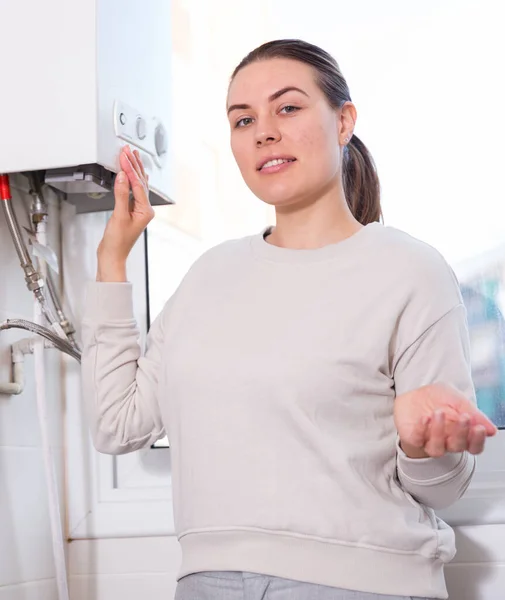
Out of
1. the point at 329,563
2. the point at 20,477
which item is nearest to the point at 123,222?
the point at 20,477

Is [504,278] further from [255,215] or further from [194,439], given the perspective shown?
[194,439]

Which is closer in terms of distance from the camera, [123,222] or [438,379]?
[438,379]

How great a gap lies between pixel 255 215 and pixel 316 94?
0.55 m

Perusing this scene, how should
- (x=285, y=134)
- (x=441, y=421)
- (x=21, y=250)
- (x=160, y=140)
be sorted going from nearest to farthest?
(x=441, y=421) → (x=285, y=134) → (x=21, y=250) → (x=160, y=140)

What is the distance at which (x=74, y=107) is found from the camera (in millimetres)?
1333

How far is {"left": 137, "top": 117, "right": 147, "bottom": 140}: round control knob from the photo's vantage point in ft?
4.83

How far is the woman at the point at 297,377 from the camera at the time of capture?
42.9 inches

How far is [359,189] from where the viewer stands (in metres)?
1.39

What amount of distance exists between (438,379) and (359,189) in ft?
1.33

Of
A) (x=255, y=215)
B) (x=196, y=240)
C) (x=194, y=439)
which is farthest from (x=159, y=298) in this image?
(x=194, y=439)

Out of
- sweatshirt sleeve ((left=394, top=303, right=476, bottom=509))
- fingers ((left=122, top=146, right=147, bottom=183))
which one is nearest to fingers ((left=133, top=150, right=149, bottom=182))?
fingers ((left=122, top=146, right=147, bottom=183))

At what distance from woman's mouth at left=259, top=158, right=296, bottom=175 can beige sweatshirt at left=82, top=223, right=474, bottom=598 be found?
0.40ft

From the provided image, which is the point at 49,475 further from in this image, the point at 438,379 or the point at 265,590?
the point at 438,379

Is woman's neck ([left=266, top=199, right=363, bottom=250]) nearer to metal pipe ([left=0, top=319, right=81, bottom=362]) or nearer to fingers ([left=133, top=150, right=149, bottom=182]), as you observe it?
fingers ([left=133, top=150, right=149, bottom=182])
